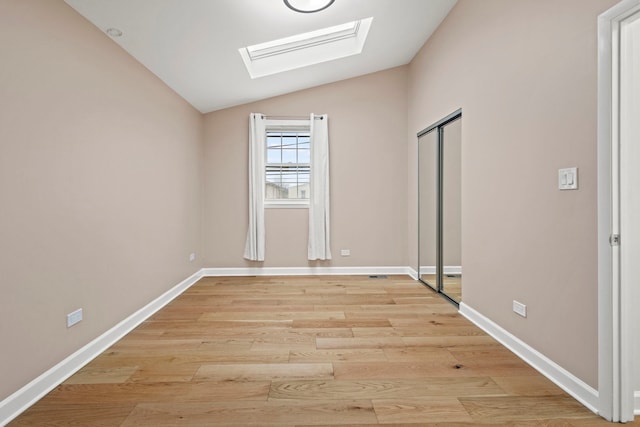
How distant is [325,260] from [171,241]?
2130 millimetres

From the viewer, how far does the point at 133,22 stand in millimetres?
2379

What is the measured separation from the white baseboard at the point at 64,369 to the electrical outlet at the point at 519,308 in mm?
3022

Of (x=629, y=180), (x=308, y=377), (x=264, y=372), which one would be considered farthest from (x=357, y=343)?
(x=629, y=180)

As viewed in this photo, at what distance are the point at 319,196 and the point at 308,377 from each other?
9.75ft

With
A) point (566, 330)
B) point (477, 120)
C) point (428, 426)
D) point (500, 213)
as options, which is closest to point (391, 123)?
point (477, 120)

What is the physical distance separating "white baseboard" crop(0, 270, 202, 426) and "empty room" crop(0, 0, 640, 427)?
15 millimetres

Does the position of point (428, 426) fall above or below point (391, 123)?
below

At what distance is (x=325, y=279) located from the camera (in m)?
4.51

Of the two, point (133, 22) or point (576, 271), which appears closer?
point (576, 271)

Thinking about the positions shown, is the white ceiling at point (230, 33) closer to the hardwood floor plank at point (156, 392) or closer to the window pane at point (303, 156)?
the window pane at point (303, 156)

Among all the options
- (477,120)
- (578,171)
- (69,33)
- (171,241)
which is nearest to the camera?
(578,171)

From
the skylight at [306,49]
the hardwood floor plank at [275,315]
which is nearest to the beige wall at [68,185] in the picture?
the hardwood floor plank at [275,315]

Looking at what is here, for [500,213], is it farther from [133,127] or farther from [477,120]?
[133,127]

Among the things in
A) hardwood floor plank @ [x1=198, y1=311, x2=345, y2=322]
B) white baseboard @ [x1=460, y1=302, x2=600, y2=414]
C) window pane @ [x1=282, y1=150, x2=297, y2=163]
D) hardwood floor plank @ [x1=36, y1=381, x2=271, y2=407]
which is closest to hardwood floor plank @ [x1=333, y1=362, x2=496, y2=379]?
white baseboard @ [x1=460, y1=302, x2=600, y2=414]
